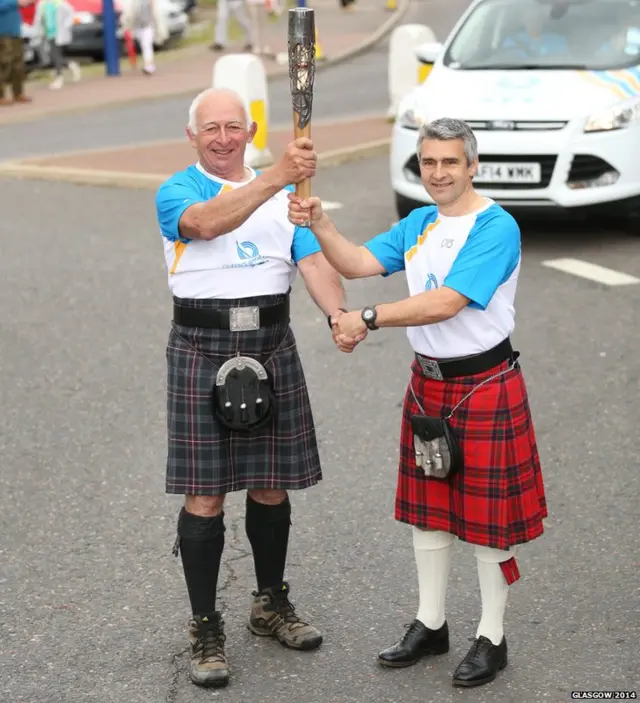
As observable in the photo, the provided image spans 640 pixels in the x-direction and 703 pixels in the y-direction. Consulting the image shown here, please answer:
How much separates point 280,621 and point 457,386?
1.08 metres

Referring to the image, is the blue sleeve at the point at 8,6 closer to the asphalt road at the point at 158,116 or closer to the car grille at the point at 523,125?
the asphalt road at the point at 158,116

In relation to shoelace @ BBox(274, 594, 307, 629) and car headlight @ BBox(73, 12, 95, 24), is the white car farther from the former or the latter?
car headlight @ BBox(73, 12, 95, 24)

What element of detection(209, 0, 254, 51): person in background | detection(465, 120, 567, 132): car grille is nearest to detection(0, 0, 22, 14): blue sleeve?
detection(209, 0, 254, 51): person in background

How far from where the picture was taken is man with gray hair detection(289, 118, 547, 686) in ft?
14.6

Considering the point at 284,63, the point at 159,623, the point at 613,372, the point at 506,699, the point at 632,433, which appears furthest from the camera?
the point at 284,63

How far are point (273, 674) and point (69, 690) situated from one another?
660 millimetres

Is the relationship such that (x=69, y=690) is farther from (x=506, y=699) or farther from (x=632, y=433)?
(x=632, y=433)

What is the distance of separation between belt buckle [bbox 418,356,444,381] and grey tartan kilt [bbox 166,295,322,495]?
1.55 ft

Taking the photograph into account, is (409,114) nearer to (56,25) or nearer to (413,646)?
(413,646)

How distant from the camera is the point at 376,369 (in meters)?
8.03

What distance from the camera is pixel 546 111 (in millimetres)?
10398

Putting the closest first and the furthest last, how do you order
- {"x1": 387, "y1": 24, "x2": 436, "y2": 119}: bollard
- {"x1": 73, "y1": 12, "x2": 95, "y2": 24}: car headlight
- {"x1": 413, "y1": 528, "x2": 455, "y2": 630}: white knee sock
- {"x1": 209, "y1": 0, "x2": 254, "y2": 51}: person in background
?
{"x1": 413, "y1": 528, "x2": 455, "y2": 630}: white knee sock, {"x1": 387, "y1": 24, "x2": 436, "y2": 119}: bollard, {"x1": 209, "y1": 0, "x2": 254, "y2": 51}: person in background, {"x1": 73, "y1": 12, "x2": 95, "y2": 24}: car headlight

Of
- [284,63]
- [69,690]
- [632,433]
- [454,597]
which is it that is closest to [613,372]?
[632,433]

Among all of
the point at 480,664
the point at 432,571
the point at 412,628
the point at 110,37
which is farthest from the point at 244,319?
the point at 110,37
